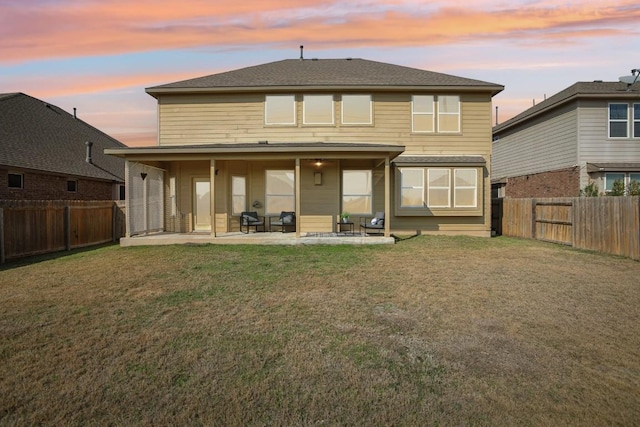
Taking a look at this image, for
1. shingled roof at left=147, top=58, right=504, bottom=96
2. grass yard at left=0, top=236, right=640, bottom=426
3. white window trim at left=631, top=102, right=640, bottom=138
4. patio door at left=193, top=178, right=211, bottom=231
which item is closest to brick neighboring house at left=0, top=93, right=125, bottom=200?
shingled roof at left=147, top=58, right=504, bottom=96

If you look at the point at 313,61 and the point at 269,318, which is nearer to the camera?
the point at 269,318

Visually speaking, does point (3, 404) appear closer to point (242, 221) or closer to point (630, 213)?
point (242, 221)

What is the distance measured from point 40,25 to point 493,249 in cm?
1452

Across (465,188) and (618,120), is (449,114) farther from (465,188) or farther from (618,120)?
(618,120)

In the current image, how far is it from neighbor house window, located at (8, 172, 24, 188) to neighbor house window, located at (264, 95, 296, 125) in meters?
11.6

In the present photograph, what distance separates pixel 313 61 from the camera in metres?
17.4

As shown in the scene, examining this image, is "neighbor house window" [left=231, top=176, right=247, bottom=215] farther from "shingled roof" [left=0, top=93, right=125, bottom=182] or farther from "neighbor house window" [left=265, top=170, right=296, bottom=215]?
"shingled roof" [left=0, top=93, right=125, bottom=182]

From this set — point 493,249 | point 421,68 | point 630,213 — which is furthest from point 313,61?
point 630,213

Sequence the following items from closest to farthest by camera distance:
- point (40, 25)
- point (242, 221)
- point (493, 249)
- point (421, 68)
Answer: point (40, 25) < point (493, 249) < point (242, 221) < point (421, 68)

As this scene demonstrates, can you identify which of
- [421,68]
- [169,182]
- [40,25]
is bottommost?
[169,182]

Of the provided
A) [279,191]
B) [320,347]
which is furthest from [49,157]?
[320,347]

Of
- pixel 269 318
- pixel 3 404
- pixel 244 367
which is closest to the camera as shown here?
pixel 3 404

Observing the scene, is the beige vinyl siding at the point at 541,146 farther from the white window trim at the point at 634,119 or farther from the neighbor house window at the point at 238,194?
the neighbor house window at the point at 238,194

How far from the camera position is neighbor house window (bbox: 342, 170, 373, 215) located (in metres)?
13.9
